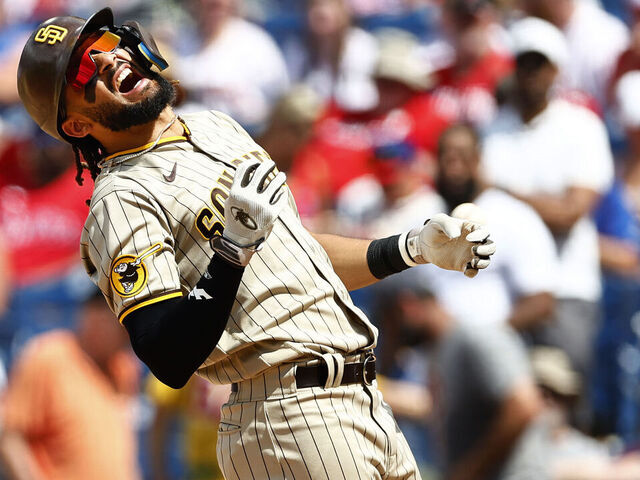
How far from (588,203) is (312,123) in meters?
1.77

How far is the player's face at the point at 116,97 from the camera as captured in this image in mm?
2797

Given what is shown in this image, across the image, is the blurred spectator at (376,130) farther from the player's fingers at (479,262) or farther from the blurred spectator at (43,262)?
the player's fingers at (479,262)

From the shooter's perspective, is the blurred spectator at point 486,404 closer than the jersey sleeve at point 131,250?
No

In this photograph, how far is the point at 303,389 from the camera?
105 inches

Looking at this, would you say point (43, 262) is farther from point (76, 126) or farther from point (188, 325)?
point (188, 325)

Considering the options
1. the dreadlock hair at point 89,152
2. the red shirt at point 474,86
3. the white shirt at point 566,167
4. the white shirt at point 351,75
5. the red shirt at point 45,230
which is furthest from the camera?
the white shirt at point 351,75

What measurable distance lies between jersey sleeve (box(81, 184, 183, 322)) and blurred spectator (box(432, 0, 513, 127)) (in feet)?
12.8

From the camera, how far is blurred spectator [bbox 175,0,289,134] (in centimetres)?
685

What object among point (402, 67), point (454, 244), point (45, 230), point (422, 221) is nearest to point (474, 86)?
point (402, 67)

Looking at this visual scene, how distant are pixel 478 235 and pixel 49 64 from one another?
4.17ft

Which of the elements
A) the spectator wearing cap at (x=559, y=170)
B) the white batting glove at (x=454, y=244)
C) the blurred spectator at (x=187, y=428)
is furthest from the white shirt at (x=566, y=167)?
the white batting glove at (x=454, y=244)

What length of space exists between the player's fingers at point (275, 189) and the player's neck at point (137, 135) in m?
0.56

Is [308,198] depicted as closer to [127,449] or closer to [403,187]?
[403,187]

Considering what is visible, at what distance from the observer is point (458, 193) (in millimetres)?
5586
